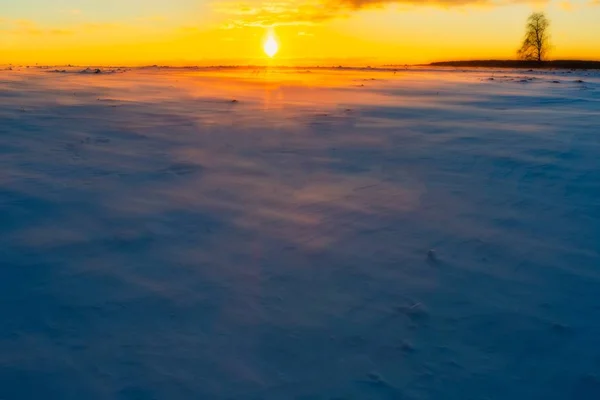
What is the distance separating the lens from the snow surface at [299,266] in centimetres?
254

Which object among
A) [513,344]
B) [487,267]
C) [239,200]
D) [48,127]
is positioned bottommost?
[513,344]

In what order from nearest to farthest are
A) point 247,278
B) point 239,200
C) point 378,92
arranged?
1. point 247,278
2. point 239,200
3. point 378,92

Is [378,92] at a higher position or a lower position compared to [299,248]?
higher

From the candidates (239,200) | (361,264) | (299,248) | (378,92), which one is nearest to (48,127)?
(239,200)

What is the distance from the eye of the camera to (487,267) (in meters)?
3.43

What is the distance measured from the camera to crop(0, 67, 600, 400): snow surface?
254cm

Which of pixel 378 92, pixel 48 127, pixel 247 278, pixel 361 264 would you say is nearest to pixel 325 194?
pixel 361 264

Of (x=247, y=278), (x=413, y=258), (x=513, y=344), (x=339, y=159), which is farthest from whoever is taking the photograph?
(x=339, y=159)

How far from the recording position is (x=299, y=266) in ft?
11.2

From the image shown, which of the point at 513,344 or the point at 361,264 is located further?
the point at 361,264

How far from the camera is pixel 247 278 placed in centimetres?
329

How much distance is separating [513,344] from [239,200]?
251 cm

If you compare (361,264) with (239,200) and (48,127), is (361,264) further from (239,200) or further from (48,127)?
(48,127)

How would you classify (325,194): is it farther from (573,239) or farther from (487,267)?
(573,239)
